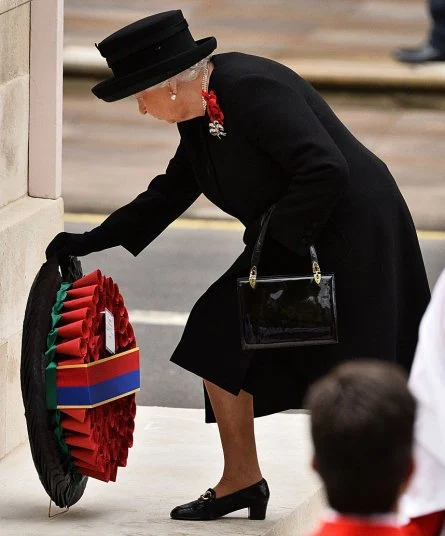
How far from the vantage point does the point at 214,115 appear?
4359 millimetres

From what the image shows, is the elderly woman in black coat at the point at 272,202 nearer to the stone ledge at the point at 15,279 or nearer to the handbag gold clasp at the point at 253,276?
the handbag gold clasp at the point at 253,276

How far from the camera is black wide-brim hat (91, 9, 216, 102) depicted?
4344 millimetres

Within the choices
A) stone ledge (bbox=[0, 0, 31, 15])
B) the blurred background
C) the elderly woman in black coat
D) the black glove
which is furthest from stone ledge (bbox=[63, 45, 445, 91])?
the elderly woman in black coat

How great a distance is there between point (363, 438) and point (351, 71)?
12042 millimetres

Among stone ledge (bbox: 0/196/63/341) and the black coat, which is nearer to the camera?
the black coat

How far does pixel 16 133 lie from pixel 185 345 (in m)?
1.12

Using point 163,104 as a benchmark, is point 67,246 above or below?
below

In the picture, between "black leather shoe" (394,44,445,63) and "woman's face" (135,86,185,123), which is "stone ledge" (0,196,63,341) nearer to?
"woman's face" (135,86,185,123)

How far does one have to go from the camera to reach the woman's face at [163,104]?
440 centimetres


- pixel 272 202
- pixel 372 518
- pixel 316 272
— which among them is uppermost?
pixel 372 518

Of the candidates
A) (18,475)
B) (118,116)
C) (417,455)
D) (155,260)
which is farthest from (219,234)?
(417,455)

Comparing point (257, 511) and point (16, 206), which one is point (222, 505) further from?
point (16, 206)

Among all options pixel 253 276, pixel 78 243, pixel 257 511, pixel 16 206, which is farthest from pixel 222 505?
pixel 16 206

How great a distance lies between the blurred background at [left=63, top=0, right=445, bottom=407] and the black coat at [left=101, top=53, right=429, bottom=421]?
7.20ft
